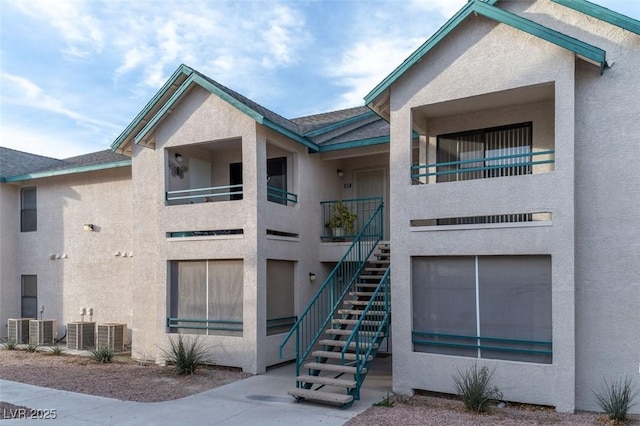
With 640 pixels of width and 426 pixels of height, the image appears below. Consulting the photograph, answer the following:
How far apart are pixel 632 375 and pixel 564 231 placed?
252 cm

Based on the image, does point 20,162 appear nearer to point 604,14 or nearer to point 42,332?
point 42,332

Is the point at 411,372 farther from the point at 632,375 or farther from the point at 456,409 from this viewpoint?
the point at 632,375

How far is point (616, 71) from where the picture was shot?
805 centimetres

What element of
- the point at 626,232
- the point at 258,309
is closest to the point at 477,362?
the point at 626,232

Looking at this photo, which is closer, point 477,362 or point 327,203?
point 477,362

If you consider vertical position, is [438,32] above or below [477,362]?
above

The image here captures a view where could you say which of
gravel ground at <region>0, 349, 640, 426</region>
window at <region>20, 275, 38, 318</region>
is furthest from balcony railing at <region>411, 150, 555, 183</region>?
window at <region>20, 275, 38, 318</region>

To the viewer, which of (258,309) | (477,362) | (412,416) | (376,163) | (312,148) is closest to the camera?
(412,416)

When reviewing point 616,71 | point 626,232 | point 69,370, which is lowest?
point 69,370

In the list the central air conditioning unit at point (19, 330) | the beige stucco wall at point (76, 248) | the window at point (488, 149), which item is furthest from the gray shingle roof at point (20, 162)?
the window at point (488, 149)

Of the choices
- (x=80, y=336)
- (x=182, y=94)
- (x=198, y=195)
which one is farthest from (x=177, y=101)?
(x=80, y=336)

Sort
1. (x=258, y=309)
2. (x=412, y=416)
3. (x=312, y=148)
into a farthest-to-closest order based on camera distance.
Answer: (x=312, y=148) < (x=258, y=309) < (x=412, y=416)

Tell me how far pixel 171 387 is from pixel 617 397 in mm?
7995

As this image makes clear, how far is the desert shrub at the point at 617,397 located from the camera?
286 inches
